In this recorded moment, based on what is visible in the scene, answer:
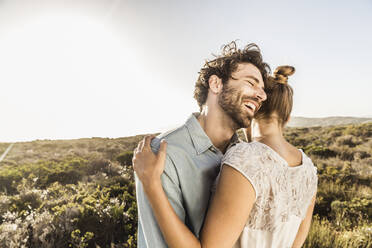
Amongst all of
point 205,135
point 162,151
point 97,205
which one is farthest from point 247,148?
point 97,205

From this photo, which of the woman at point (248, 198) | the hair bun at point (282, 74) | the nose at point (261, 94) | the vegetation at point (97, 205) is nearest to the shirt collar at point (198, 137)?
the woman at point (248, 198)

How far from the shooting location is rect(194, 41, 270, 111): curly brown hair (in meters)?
1.97

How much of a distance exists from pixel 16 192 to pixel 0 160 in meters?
4.13

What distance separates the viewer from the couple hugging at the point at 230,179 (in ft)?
3.58

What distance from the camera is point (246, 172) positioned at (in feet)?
3.65

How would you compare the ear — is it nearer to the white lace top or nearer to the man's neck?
the man's neck

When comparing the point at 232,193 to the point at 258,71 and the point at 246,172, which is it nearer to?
the point at 246,172

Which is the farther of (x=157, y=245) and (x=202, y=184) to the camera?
(x=202, y=184)

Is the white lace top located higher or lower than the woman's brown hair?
lower

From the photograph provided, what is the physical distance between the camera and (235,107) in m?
1.80

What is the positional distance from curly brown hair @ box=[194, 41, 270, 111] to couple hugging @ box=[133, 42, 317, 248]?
0.34 feet

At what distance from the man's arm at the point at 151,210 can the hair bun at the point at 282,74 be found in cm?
119

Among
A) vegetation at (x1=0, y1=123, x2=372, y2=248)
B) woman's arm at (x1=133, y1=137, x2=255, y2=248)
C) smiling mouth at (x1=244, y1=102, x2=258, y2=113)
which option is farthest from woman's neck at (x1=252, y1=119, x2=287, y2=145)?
vegetation at (x1=0, y1=123, x2=372, y2=248)

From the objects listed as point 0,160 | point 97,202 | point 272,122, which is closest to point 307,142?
point 97,202
